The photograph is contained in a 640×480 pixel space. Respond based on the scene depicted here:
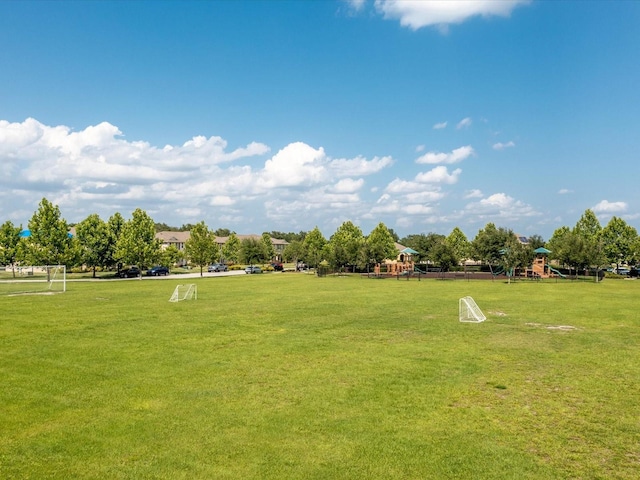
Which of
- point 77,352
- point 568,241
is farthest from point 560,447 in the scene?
point 568,241

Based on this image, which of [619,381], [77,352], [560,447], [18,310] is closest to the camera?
[560,447]

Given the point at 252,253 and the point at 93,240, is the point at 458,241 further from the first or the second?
the point at 93,240

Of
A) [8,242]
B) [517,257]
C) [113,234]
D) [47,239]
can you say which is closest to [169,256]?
[113,234]

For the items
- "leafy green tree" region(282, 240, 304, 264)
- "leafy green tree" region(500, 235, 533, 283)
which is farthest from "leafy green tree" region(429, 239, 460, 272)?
"leafy green tree" region(282, 240, 304, 264)

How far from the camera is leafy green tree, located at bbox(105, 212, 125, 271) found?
65.9m

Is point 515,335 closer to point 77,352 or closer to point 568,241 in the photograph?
point 77,352

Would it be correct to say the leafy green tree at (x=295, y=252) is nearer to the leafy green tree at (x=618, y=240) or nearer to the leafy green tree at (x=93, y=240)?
the leafy green tree at (x=93, y=240)

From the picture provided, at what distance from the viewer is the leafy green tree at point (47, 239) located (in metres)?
55.3

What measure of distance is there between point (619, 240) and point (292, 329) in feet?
247

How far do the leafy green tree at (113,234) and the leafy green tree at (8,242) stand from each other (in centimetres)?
1245

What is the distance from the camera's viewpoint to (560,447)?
26.6 feet

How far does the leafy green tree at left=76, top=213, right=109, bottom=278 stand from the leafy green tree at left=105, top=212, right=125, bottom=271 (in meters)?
0.40

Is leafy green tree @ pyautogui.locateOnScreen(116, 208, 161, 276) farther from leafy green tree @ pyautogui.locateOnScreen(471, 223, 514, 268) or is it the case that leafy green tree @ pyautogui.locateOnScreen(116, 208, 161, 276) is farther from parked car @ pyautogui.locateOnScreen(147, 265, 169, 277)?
leafy green tree @ pyautogui.locateOnScreen(471, 223, 514, 268)

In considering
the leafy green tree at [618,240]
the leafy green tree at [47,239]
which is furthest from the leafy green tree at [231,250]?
the leafy green tree at [618,240]
